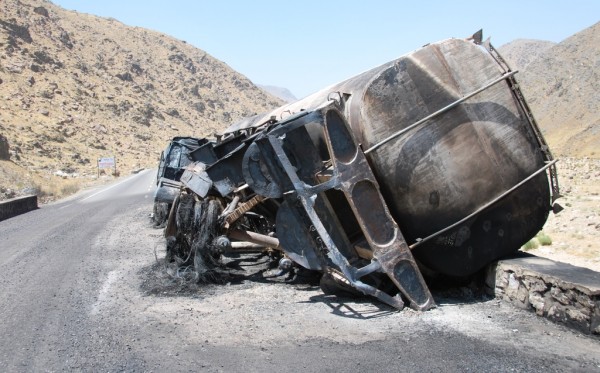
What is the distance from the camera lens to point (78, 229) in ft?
43.9

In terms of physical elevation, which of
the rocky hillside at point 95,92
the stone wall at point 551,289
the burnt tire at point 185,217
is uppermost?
the rocky hillside at point 95,92

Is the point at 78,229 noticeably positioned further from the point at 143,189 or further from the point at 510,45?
the point at 510,45

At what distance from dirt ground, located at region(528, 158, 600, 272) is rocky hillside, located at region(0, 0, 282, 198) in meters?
27.3

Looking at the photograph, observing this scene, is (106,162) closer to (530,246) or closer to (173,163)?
(173,163)

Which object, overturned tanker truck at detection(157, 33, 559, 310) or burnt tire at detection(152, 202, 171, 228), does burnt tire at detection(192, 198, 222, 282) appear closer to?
overturned tanker truck at detection(157, 33, 559, 310)

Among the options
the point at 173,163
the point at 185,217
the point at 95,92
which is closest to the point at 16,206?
the point at 173,163

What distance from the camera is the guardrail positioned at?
→ 17.2 metres

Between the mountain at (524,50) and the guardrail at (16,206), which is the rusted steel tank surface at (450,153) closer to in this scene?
the guardrail at (16,206)

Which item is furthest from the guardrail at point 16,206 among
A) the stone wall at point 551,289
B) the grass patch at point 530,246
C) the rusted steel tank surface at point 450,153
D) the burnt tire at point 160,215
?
the stone wall at point 551,289

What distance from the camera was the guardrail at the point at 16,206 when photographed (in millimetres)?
17159

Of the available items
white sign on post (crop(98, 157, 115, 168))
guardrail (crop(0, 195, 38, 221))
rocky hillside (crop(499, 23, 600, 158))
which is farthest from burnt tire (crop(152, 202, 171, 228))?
rocky hillside (crop(499, 23, 600, 158))

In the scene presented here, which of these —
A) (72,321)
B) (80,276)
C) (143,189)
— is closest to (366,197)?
(72,321)

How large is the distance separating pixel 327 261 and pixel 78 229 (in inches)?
350

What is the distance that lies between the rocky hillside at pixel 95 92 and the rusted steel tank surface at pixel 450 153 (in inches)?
1154
